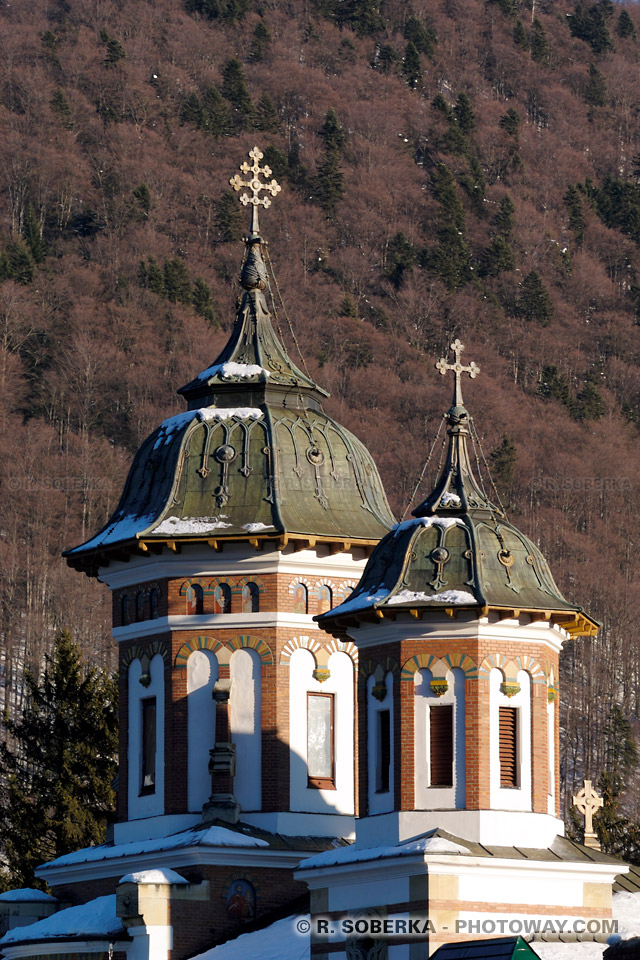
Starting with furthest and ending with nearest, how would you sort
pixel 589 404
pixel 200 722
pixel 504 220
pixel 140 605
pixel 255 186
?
pixel 504 220, pixel 589 404, pixel 255 186, pixel 140 605, pixel 200 722

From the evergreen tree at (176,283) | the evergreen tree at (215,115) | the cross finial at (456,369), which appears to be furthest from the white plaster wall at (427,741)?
the evergreen tree at (215,115)

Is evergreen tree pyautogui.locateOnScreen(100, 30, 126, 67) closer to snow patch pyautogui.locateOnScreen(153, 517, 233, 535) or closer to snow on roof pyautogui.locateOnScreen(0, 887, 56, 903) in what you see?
snow on roof pyautogui.locateOnScreen(0, 887, 56, 903)

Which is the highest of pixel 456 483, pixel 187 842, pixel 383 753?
pixel 456 483

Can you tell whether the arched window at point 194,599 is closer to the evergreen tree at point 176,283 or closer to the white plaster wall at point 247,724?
the white plaster wall at point 247,724

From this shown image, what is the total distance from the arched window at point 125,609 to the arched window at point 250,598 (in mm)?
2442

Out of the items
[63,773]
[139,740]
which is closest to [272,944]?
[139,740]

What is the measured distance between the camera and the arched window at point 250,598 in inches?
1739

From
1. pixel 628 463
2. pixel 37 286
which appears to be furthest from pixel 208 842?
pixel 37 286

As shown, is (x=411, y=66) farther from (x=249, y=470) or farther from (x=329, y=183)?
(x=249, y=470)

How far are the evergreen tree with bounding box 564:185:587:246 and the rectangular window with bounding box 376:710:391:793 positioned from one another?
5101 inches

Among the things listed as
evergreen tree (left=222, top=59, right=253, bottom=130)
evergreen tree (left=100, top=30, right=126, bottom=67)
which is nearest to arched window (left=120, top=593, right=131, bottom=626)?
evergreen tree (left=222, top=59, right=253, bottom=130)

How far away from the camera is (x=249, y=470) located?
45.1 m

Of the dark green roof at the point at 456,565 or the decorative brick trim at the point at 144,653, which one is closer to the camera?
the dark green roof at the point at 456,565

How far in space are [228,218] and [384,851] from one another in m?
116
